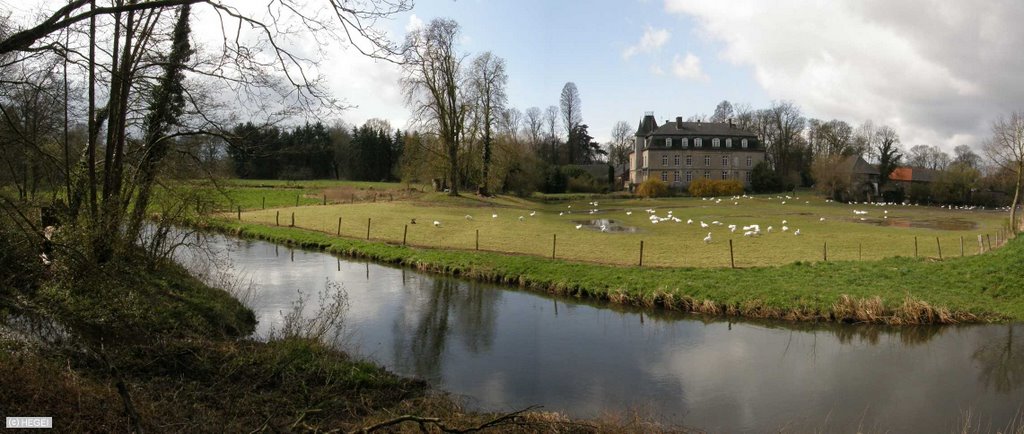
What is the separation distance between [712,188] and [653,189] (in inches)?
303

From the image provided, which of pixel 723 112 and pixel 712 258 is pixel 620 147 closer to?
pixel 723 112

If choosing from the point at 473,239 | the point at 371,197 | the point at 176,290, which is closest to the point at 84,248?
the point at 176,290

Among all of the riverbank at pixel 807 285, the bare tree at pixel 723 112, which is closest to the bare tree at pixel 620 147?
the bare tree at pixel 723 112

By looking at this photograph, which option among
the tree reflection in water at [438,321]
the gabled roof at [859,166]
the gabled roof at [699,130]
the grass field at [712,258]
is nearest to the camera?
the tree reflection in water at [438,321]

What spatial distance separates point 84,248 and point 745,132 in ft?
255

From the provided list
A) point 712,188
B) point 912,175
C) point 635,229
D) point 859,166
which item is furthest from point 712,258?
point 912,175

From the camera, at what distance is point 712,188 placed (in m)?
70.4

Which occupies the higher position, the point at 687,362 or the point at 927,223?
the point at 927,223

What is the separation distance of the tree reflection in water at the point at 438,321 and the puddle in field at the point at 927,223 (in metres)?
32.2

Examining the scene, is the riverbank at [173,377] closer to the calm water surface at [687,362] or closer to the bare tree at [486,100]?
the calm water surface at [687,362]

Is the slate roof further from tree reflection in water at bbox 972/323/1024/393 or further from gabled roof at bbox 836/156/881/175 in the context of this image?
tree reflection in water at bbox 972/323/1024/393

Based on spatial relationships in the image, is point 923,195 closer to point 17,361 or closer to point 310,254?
point 310,254

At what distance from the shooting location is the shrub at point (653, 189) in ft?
223

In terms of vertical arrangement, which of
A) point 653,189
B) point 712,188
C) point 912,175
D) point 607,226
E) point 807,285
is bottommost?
point 807,285
